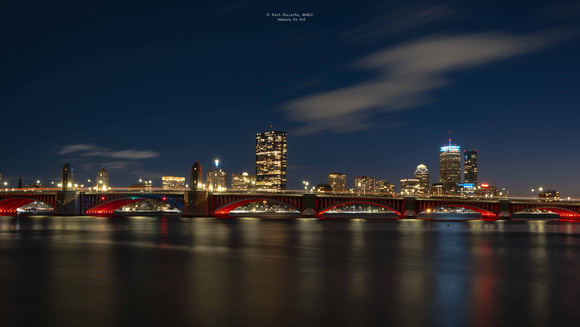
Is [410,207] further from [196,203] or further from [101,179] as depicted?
[101,179]

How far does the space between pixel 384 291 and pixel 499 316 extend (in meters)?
6.19

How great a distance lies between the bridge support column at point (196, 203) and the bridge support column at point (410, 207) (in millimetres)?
54058

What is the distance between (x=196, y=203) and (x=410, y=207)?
58.1m

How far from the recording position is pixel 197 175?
12800cm

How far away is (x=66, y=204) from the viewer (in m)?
132

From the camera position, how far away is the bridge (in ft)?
411

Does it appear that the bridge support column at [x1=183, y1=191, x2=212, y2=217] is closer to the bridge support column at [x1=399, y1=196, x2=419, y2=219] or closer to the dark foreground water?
the bridge support column at [x1=399, y1=196, x2=419, y2=219]

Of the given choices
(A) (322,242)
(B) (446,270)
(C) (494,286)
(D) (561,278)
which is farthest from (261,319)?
(A) (322,242)

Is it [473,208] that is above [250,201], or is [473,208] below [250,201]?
below

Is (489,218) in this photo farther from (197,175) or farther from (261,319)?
(261,319)

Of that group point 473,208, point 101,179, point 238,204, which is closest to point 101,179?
point 101,179

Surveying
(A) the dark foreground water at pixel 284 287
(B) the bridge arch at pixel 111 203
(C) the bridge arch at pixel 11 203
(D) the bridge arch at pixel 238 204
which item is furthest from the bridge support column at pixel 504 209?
(C) the bridge arch at pixel 11 203

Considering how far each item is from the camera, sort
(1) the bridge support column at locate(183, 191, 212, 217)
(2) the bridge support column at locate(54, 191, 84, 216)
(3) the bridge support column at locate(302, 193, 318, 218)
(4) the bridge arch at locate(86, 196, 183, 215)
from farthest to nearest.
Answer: (2) the bridge support column at locate(54, 191, 84, 216)
(3) the bridge support column at locate(302, 193, 318, 218)
(4) the bridge arch at locate(86, 196, 183, 215)
(1) the bridge support column at locate(183, 191, 212, 217)

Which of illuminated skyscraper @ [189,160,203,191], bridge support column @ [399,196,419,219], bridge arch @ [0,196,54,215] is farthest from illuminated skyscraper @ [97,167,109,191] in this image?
bridge support column @ [399,196,419,219]
